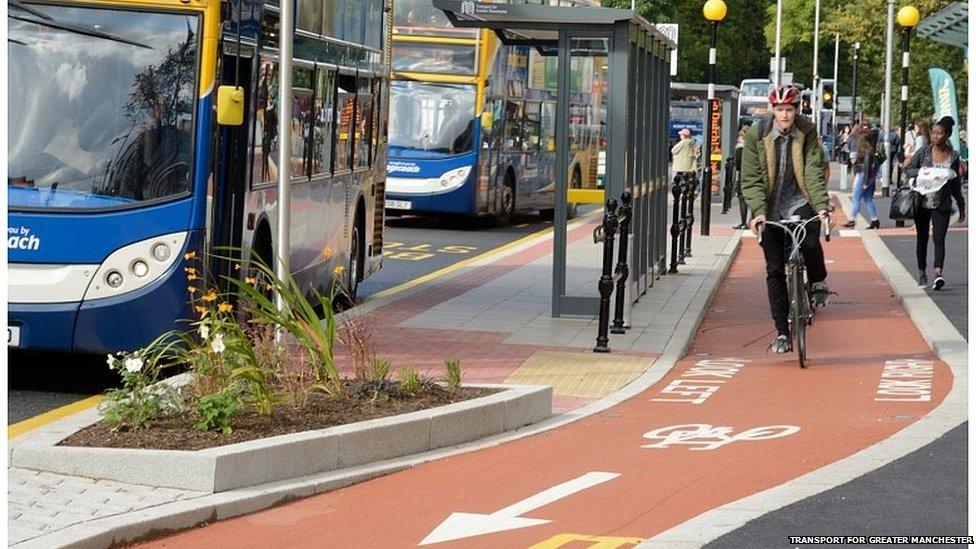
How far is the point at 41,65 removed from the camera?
1232cm

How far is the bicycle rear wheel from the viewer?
13.8 m

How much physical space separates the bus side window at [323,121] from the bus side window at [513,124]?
1559 centimetres

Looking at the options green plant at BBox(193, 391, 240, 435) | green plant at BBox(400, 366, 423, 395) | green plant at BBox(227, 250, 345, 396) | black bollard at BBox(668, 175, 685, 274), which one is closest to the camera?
green plant at BBox(193, 391, 240, 435)

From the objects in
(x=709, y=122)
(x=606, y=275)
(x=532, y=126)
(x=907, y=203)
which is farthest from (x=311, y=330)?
(x=709, y=122)

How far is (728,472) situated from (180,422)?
8.27ft

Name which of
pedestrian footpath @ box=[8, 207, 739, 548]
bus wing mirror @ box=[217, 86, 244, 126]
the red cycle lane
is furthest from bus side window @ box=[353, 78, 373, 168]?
bus wing mirror @ box=[217, 86, 244, 126]

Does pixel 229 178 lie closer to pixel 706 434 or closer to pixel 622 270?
pixel 622 270

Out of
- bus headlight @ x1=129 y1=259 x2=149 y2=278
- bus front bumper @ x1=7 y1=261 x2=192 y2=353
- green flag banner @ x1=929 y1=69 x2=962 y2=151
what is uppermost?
green flag banner @ x1=929 y1=69 x2=962 y2=151

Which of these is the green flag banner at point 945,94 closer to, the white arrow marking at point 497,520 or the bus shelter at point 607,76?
the bus shelter at point 607,76

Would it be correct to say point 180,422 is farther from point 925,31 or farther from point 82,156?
point 925,31

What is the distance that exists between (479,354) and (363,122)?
4.35m

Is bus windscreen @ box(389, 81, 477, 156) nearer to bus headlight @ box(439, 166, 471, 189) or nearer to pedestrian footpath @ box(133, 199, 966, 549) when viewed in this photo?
bus headlight @ box(439, 166, 471, 189)

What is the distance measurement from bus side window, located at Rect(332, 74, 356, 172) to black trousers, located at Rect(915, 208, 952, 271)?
20.4 feet

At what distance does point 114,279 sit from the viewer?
477 inches
